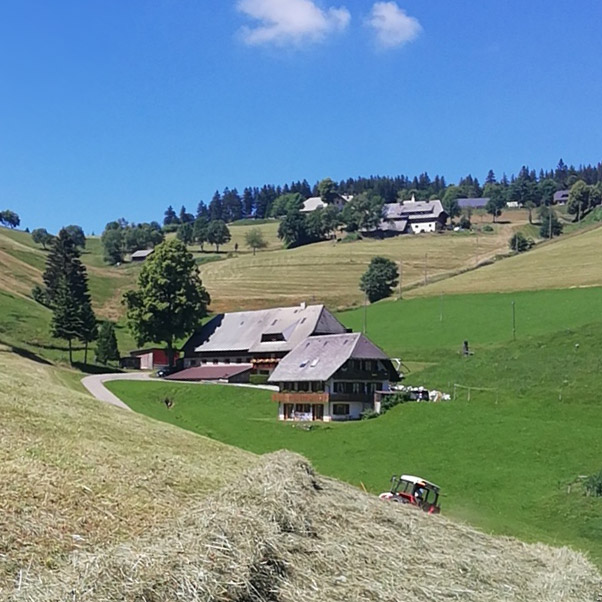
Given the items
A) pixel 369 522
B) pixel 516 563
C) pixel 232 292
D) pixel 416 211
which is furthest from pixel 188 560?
pixel 416 211

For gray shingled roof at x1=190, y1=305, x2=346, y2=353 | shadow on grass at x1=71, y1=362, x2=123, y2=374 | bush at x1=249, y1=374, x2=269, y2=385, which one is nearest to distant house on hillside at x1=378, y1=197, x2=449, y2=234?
gray shingled roof at x1=190, y1=305, x2=346, y2=353

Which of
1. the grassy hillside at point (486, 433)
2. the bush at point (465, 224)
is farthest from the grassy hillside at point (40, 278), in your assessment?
the bush at point (465, 224)

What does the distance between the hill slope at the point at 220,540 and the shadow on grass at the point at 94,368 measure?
55416 mm

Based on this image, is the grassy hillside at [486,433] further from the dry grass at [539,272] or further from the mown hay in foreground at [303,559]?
the dry grass at [539,272]

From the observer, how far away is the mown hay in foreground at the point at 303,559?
701cm

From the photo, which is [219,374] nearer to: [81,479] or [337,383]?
[337,383]

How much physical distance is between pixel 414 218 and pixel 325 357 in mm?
115532

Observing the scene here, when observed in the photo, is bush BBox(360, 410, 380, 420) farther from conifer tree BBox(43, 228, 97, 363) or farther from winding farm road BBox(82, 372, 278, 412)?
conifer tree BBox(43, 228, 97, 363)

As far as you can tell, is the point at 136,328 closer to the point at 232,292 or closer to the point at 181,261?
the point at 181,261

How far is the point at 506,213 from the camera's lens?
18138 centimetres

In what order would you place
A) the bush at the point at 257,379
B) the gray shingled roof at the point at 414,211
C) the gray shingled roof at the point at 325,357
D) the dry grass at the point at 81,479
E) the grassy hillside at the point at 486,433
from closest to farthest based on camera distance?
1. the dry grass at the point at 81,479
2. the grassy hillside at the point at 486,433
3. the gray shingled roof at the point at 325,357
4. the bush at the point at 257,379
5. the gray shingled roof at the point at 414,211

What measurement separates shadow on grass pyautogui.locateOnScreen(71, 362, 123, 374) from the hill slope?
2182 inches

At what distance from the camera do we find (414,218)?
543 feet

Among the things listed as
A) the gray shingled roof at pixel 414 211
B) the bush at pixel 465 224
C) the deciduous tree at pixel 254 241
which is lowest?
the deciduous tree at pixel 254 241
